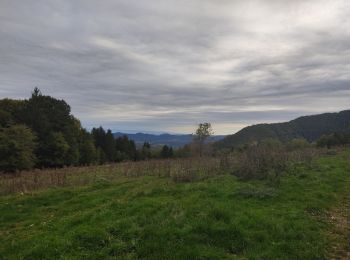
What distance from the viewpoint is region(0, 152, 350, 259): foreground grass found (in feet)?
27.2

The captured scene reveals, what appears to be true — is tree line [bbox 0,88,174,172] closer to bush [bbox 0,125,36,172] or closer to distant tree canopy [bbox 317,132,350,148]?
bush [bbox 0,125,36,172]

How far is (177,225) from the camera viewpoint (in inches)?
386

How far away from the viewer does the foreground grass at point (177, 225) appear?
829 cm

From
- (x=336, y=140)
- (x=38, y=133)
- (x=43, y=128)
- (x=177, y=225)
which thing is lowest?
(x=177, y=225)

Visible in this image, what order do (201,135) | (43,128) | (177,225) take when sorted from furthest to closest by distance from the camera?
1. (201,135)
2. (43,128)
3. (177,225)

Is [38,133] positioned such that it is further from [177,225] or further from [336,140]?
[336,140]

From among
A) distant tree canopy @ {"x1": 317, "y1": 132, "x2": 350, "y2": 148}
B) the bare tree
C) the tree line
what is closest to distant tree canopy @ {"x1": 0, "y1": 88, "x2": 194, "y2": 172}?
the tree line

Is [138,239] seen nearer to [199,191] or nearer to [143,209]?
[143,209]

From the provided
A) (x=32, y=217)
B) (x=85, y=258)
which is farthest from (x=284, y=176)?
(x=85, y=258)

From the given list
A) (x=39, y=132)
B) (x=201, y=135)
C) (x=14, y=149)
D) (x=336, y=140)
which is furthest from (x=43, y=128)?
(x=336, y=140)

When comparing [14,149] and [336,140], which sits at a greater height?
[14,149]

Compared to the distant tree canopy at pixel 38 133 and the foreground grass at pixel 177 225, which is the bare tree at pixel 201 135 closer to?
the distant tree canopy at pixel 38 133

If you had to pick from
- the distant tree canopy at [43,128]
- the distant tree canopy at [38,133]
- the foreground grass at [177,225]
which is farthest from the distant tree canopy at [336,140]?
the foreground grass at [177,225]

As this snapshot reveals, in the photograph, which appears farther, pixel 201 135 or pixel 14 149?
pixel 201 135
